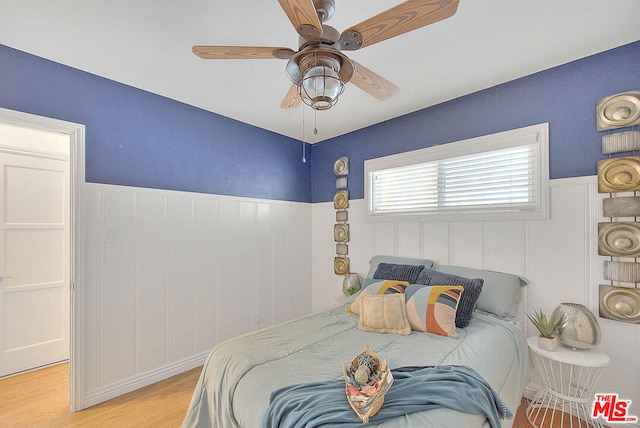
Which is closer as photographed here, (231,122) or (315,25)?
(315,25)

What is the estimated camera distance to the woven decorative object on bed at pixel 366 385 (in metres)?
1.18

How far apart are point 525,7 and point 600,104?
97 centimetres

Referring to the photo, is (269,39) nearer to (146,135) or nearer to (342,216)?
(146,135)

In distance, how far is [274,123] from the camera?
11.2ft

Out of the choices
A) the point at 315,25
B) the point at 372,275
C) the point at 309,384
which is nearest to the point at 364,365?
the point at 309,384

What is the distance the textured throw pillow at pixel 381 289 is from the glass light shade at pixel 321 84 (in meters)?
1.57

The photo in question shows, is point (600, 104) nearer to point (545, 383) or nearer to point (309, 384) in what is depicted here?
point (545, 383)

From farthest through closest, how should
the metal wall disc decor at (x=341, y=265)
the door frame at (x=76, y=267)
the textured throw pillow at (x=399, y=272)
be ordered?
the metal wall disc decor at (x=341, y=265) < the textured throw pillow at (x=399, y=272) < the door frame at (x=76, y=267)

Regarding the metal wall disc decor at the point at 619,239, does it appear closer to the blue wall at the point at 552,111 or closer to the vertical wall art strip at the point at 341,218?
the blue wall at the point at 552,111

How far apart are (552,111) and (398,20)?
181 cm

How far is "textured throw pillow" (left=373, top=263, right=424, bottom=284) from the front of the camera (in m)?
2.63

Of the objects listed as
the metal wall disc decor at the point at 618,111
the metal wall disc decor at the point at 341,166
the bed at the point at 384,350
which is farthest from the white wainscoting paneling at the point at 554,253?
the metal wall disc decor at the point at 341,166

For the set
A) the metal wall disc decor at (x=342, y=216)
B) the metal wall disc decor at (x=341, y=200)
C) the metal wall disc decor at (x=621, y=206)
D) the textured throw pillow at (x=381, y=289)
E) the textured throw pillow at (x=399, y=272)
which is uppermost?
the metal wall disc decor at (x=341, y=200)

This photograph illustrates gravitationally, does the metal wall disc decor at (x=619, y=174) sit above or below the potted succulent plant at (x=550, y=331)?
above
